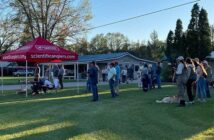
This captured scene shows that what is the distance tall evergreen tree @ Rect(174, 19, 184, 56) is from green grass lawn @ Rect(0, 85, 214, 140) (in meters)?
25.5

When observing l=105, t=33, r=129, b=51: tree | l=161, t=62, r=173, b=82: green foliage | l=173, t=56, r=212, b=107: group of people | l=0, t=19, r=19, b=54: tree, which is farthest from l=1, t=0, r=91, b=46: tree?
l=105, t=33, r=129, b=51: tree

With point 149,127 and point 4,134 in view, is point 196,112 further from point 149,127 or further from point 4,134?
point 4,134

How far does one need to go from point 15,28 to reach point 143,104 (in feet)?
125

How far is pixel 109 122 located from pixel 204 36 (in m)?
30.3

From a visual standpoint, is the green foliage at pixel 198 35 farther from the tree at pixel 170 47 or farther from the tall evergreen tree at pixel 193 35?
the tree at pixel 170 47

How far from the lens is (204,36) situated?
127ft

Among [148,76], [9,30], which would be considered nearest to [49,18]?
[9,30]

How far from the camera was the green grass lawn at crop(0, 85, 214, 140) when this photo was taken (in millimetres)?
→ 9023

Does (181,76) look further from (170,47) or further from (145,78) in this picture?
(170,47)

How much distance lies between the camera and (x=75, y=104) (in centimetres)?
1502

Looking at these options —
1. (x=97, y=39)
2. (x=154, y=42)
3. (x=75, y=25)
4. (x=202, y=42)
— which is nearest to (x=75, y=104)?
(x=202, y=42)

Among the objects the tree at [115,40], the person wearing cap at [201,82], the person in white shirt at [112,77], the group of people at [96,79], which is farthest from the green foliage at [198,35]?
the tree at [115,40]

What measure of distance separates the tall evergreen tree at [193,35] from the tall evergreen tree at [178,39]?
89cm

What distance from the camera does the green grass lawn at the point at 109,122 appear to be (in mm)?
9023
